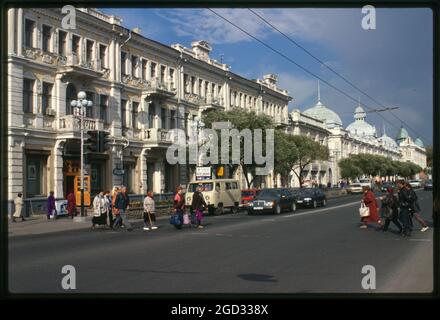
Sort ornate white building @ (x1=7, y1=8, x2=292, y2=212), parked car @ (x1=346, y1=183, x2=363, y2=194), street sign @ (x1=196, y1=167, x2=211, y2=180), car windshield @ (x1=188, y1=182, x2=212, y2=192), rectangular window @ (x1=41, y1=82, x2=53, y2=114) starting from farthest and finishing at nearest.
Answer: parked car @ (x1=346, y1=183, x2=363, y2=194)
street sign @ (x1=196, y1=167, x2=211, y2=180)
car windshield @ (x1=188, y1=182, x2=212, y2=192)
rectangular window @ (x1=41, y1=82, x2=53, y2=114)
ornate white building @ (x1=7, y1=8, x2=292, y2=212)

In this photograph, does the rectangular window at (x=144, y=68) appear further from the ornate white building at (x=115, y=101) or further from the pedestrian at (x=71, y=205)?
the pedestrian at (x=71, y=205)

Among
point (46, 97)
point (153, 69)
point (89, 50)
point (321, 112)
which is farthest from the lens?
point (153, 69)

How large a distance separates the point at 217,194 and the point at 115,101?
10166 millimetres

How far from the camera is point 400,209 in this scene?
15109 mm

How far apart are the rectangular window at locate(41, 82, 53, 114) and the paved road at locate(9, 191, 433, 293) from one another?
15473 millimetres

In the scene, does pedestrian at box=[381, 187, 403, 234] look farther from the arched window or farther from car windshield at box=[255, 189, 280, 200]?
the arched window

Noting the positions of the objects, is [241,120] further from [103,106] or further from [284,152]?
[103,106]

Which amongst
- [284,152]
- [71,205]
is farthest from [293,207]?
[71,205]

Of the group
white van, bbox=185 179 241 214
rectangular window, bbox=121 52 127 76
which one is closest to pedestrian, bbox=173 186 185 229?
white van, bbox=185 179 241 214

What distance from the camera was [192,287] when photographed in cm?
621

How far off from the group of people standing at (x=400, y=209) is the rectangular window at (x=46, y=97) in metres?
18.2

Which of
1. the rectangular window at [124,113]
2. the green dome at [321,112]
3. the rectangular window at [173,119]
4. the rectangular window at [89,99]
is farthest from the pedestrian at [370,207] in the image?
the rectangular window at [173,119]

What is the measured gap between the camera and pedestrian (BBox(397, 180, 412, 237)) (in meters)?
14.6

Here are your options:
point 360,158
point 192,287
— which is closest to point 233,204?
point 360,158
